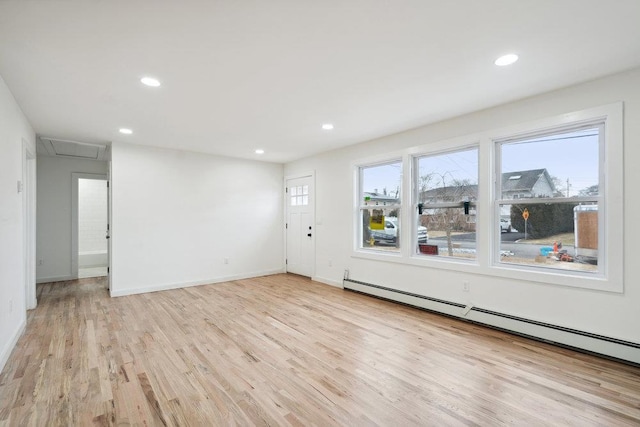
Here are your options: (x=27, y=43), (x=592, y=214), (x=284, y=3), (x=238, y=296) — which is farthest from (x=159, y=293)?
(x=592, y=214)

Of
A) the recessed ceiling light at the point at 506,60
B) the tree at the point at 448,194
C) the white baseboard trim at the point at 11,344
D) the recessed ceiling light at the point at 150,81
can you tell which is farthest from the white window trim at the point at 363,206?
the white baseboard trim at the point at 11,344

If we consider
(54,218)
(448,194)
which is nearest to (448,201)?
(448,194)

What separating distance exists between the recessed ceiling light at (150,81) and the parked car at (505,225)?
3863 millimetres

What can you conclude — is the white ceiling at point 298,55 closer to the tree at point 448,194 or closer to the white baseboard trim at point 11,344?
the tree at point 448,194

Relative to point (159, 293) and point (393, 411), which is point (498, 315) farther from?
point (159, 293)

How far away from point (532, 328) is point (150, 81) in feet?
14.5

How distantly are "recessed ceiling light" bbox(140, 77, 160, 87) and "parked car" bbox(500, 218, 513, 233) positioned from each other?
386 cm

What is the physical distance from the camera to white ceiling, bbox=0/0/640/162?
5.95 ft

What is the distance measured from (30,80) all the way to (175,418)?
3113 millimetres

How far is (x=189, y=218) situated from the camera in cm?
549

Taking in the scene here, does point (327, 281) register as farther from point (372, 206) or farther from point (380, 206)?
point (380, 206)

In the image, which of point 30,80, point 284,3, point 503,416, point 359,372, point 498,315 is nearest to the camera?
point 284,3

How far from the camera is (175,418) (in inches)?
73.9

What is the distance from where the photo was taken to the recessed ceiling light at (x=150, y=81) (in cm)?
267
